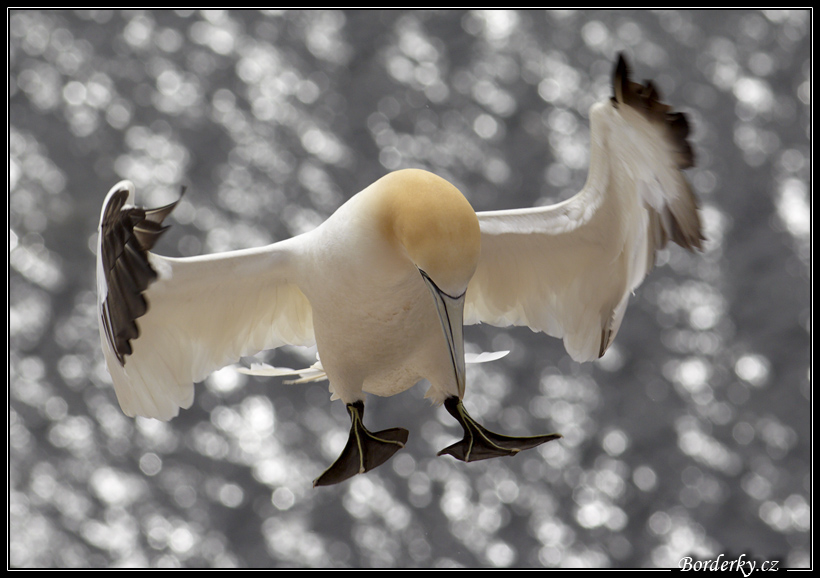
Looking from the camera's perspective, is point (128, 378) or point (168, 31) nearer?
point (128, 378)

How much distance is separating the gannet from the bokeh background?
7.92 ft

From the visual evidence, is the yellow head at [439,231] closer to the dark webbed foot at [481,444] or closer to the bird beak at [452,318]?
the bird beak at [452,318]

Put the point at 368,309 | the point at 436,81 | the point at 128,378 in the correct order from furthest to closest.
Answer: the point at 436,81 → the point at 128,378 → the point at 368,309

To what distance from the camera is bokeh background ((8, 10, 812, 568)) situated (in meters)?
4.23

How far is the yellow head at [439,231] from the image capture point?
48.6 inches

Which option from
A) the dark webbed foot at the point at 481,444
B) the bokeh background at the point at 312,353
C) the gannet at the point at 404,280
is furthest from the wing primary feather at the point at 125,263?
the bokeh background at the point at 312,353

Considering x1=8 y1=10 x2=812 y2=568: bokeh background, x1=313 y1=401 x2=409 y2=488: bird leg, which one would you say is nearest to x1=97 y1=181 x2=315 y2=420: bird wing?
x1=313 y1=401 x2=409 y2=488: bird leg

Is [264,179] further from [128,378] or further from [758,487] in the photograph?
[758,487]

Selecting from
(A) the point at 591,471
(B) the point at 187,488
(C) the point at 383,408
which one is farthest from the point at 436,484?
(B) the point at 187,488

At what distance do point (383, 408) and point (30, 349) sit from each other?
1936 mm

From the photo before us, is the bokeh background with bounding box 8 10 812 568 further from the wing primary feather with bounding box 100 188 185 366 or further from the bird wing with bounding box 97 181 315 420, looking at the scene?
the wing primary feather with bounding box 100 188 185 366

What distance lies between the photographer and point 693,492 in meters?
4.38

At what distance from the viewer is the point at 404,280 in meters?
1.42

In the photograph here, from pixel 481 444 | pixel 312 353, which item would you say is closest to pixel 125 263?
pixel 481 444
